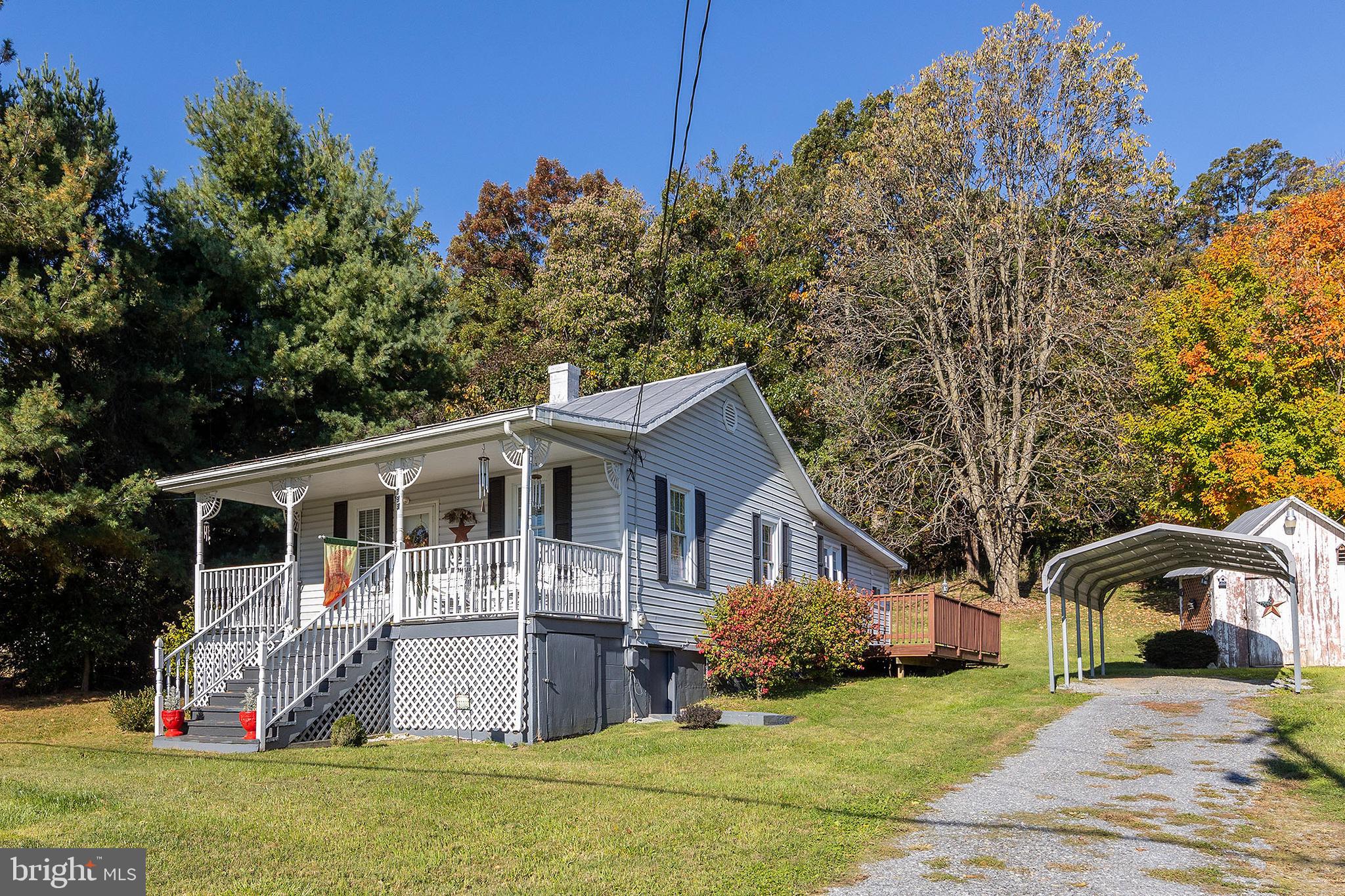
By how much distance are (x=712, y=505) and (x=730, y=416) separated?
76.5 inches

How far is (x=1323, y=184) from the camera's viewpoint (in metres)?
36.9

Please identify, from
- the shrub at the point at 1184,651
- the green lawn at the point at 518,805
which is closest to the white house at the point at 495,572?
the green lawn at the point at 518,805

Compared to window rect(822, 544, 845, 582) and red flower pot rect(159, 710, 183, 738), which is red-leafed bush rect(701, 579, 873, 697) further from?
red flower pot rect(159, 710, 183, 738)

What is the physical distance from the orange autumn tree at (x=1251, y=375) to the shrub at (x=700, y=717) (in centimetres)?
2052

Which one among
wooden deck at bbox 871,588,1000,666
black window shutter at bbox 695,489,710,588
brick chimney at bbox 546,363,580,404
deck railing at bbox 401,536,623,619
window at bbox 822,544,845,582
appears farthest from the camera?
window at bbox 822,544,845,582

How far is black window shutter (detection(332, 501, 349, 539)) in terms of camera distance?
1986cm

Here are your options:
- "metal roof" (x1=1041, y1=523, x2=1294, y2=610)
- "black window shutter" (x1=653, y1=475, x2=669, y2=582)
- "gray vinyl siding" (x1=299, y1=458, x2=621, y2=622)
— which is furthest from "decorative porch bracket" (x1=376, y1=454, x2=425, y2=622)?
"metal roof" (x1=1041, y1=523, x2=1294, y2=610)

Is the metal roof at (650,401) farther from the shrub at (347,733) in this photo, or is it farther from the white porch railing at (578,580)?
the shrub at (347,733)

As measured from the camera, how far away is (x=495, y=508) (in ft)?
59.1

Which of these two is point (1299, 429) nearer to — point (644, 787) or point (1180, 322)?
point (1180, 322)

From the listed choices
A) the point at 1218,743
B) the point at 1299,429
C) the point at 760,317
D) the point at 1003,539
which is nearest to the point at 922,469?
the point at 1003,539

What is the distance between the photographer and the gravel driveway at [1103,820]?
7.34 metres

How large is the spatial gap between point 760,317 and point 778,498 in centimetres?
1514

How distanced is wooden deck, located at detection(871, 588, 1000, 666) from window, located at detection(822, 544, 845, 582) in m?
2.80
